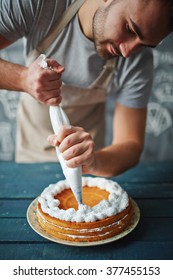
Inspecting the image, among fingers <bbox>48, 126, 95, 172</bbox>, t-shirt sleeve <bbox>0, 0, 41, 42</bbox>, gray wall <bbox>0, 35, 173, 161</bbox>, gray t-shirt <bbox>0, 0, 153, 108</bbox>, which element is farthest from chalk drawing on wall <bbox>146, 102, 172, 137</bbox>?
fingers <bbox>48, 126, 95, 172</bbox>

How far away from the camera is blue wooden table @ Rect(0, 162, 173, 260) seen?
2.93 ft

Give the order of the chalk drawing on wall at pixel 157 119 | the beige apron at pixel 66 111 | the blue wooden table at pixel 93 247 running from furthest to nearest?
the chalk drawing on wall at pixel 157 119 → the beige apron at pixel 66 111 → the blue wooden table at pixel 93 247

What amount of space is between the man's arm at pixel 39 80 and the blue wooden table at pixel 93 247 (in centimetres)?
33

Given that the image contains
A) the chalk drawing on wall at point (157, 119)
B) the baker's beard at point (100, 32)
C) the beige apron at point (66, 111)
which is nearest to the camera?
the baker's beard at point (100, 32)

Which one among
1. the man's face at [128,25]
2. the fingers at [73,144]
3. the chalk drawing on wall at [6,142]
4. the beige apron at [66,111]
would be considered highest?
the man's face at [128,25]

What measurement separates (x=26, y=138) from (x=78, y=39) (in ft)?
2.14

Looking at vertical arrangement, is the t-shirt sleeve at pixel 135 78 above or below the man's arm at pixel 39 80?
below

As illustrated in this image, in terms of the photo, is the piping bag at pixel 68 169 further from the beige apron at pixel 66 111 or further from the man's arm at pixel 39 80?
the beige apron at pixel 66 111

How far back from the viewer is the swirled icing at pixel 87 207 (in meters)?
0.93

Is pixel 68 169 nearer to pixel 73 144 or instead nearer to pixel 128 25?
pixel 73 144

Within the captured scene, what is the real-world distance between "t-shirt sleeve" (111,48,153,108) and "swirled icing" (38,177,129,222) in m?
0.41

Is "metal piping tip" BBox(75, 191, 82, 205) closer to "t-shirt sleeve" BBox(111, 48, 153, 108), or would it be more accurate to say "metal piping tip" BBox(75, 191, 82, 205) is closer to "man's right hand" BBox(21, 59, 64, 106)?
"man's right hand" BBox(21, 59, 64, 106)

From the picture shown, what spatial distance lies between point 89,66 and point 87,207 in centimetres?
55

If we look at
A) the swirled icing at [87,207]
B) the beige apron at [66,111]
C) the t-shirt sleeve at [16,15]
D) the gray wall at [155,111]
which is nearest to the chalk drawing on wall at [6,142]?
the gray wall at [155,111]
